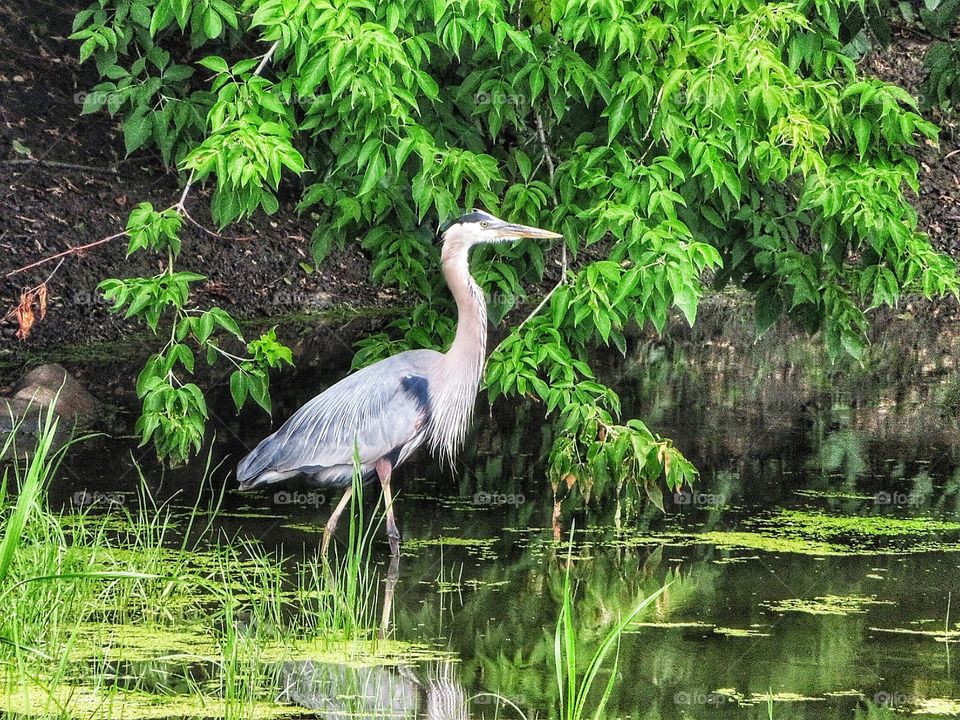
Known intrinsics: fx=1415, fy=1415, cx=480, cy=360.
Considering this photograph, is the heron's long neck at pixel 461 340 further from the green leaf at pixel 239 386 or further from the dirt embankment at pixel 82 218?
the dirt embankment at pixel 82 218

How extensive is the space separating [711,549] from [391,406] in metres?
1.56

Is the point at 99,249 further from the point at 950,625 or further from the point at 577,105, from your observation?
the point at 950,625

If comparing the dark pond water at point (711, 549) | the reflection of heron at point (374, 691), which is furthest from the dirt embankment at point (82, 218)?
the reflection of heron at point (374, 691)

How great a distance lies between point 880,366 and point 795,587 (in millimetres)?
5696

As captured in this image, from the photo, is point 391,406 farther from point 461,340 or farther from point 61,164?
point 61,164

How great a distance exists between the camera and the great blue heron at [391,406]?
6395mm

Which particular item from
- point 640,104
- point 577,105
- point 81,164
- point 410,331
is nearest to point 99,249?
point 81,164

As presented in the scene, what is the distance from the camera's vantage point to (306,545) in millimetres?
6164

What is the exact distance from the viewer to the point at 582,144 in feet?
22.0

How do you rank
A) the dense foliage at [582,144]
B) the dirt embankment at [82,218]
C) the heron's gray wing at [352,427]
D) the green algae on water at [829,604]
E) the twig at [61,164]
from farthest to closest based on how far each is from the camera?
1. the twig at [61,164]
2. the dirt embankment at [82,218]
3. the heron's gray wing at [352,427]
4. the dense foliage at [582,144]
5. the green algae on water at [829,604]

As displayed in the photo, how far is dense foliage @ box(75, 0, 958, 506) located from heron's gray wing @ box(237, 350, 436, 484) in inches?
16.1

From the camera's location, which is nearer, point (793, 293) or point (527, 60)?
point (527, 60)

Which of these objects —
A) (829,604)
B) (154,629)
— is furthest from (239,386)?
(829,604)

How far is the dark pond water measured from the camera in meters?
4.60
